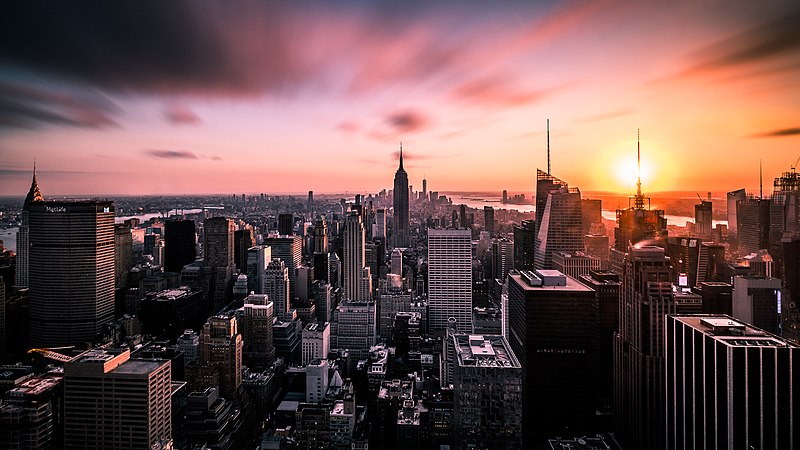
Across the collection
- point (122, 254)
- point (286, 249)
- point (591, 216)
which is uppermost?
point (591, 216)

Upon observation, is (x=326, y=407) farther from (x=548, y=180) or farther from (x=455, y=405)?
(x=548, y=180)

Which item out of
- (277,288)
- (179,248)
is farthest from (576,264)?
(179,248)

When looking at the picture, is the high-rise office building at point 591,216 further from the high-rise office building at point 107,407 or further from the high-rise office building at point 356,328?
the high-rise office building at point 107,407

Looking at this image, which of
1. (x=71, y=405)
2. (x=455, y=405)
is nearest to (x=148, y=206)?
(x=71, y=405)

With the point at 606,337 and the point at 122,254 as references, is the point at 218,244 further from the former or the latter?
the point at 606,337

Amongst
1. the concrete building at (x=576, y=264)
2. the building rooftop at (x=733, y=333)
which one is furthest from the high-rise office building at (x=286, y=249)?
the building rooftop at (x=733, y=333)

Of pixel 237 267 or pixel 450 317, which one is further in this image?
pixel 237 267
